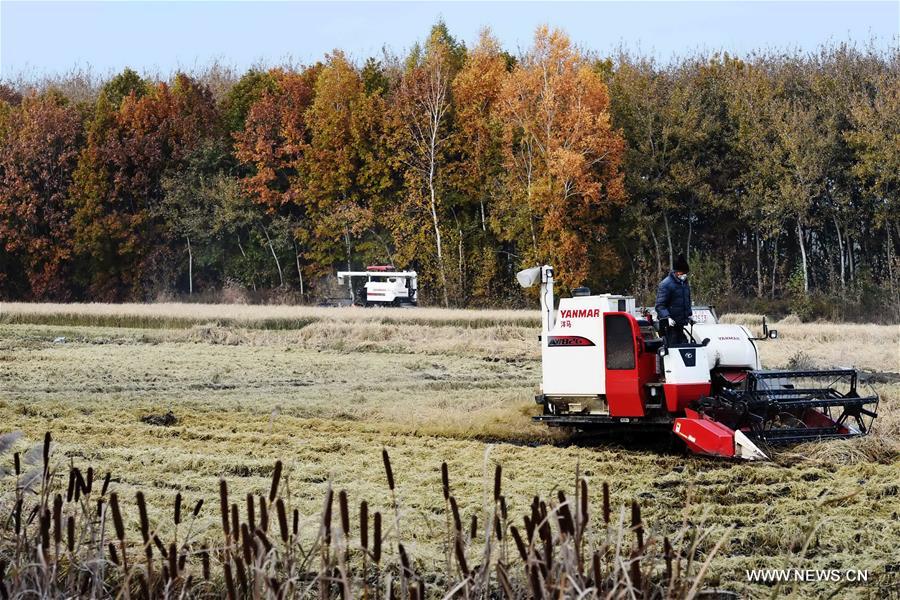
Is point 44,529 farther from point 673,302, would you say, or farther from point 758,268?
point 758,268

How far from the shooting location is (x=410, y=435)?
14.9 metres

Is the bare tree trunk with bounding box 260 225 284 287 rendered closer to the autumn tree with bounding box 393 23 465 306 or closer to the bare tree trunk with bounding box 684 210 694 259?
the autumn tree with bounding box 393 23 465 306

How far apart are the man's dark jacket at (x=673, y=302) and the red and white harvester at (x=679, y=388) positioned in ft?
0.91

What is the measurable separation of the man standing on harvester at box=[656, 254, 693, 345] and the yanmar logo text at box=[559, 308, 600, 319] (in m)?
0.77

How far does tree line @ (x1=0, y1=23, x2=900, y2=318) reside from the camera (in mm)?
40969

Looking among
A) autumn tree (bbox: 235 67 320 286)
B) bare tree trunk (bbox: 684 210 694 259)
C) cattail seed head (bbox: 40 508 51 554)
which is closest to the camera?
cattail seed head (bbox: 40 508 51 554)

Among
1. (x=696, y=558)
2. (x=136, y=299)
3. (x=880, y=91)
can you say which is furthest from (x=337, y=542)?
(x=136, y=299)

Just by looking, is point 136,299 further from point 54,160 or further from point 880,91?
point 880,91

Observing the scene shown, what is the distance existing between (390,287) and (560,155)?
860 cm

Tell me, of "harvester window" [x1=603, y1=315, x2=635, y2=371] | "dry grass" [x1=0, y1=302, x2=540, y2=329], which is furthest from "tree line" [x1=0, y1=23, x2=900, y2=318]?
"harvester window" [x1=603, y1=315, x2=635, y2=371]

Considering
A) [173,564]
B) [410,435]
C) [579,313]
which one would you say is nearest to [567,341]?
[579,313]

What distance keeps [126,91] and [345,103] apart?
44.8ft

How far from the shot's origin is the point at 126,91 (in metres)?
55.6

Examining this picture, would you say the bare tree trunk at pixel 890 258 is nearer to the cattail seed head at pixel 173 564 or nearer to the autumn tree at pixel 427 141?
the autumn tree at pixel 427 141
